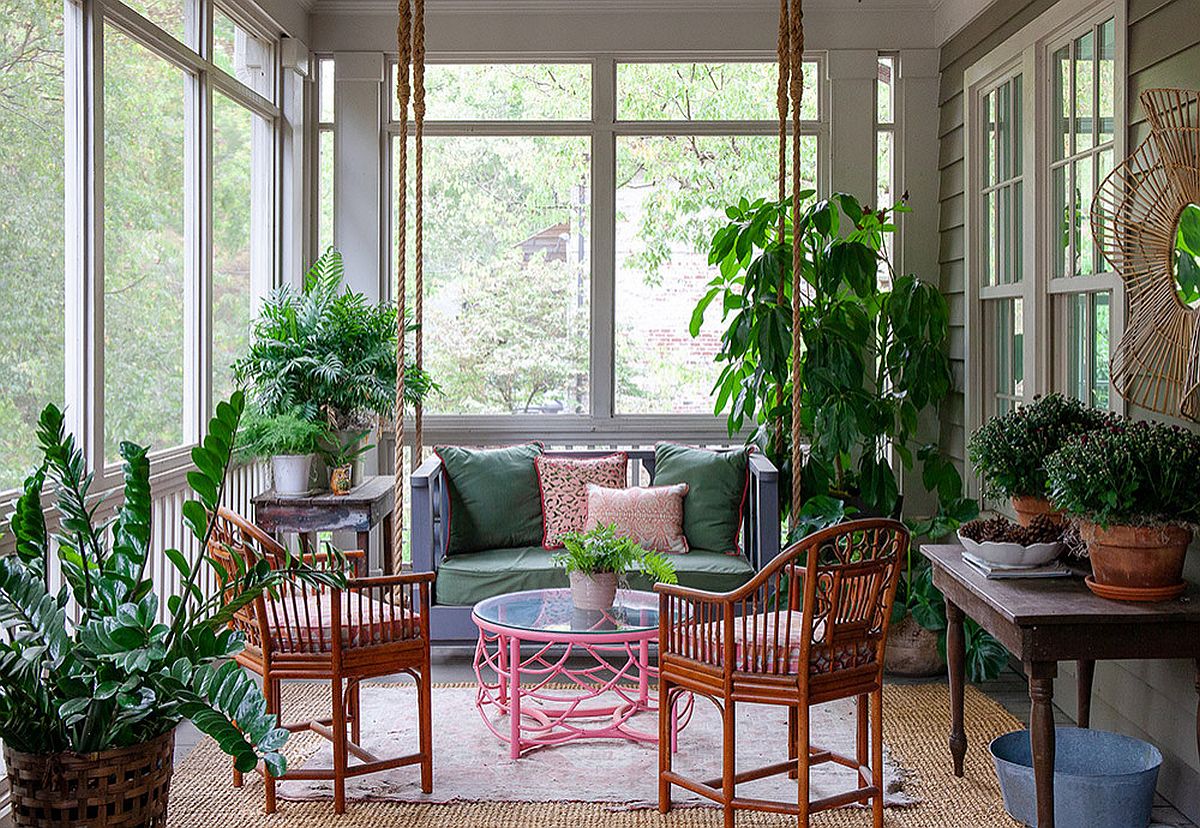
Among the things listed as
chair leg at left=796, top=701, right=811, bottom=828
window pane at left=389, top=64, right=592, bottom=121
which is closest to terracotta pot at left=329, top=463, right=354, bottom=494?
window pane at left=389, top=64, right=592, bottom=121

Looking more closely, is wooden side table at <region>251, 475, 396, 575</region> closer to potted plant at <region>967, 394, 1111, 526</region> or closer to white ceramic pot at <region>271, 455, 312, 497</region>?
white ceramic pot at <region>271, 455, 312, 497</region>

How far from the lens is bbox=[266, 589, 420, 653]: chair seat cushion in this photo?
3.71m

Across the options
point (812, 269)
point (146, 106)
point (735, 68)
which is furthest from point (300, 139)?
point (812, 269)

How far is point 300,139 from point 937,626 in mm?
3692

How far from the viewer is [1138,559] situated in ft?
10.4

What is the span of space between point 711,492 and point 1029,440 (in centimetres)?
209

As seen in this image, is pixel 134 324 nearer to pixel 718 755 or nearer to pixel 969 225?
pixel 718 755

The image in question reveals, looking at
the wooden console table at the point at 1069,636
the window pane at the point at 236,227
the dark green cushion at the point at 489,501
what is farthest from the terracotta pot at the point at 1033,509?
the window pane at the point at 236,227

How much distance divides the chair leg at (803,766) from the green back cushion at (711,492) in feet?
7.16

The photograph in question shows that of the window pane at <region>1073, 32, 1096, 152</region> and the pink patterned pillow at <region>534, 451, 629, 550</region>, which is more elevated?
the window pane at <region>1073, 32, 1096, 152</region>

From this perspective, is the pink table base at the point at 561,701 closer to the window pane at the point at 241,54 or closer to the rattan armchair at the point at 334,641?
the rattan armchair at the point at 334,641

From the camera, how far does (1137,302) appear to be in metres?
3.83

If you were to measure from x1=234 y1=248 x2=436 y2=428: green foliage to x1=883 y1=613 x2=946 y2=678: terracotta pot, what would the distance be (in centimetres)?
213

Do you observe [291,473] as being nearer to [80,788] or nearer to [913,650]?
[80,788]
